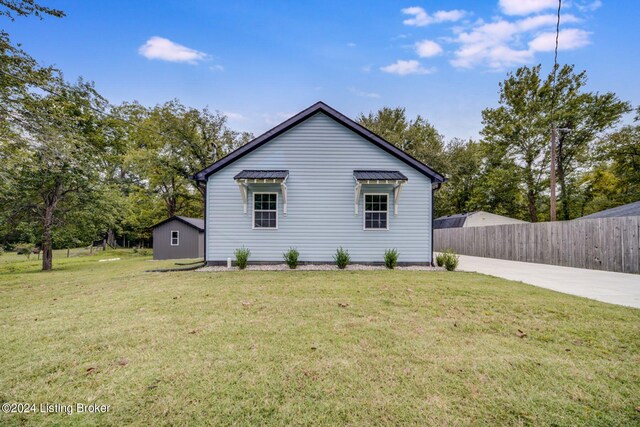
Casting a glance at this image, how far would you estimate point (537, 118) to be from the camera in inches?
888

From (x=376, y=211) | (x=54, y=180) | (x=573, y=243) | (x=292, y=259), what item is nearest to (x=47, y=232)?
(x=54, y=180)

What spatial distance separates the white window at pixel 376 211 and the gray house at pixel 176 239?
1307 cm

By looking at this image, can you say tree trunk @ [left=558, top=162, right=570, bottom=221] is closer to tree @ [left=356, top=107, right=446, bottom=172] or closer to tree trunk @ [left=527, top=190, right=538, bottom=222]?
tree trunk @ [left=527, top=190, right=538, bottom=222]

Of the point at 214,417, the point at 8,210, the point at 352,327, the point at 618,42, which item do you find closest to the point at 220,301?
the point at 352,327

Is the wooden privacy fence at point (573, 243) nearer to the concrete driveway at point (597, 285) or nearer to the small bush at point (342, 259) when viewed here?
the concrete driveway at point (597, 285)

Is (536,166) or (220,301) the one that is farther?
(536,166)

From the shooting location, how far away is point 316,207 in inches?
381

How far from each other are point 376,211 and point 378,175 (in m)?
1.34

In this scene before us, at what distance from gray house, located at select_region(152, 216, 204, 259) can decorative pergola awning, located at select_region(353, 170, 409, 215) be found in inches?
516

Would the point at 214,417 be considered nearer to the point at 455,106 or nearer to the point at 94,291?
the point at 94,291

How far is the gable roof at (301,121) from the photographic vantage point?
9555 millimetres

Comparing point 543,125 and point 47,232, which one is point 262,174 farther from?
point 543,125

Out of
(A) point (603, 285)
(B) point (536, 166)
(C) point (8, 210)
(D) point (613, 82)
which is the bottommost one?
(A) point (603, 285)

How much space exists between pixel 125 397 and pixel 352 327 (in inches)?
98.5
